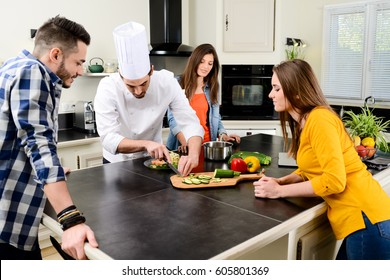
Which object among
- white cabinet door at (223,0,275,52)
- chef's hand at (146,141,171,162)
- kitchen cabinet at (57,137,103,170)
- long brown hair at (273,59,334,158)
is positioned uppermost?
white cabinet door at (223,0,275,52)

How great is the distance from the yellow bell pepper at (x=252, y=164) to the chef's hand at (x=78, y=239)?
981 mm

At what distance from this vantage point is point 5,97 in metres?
1.23

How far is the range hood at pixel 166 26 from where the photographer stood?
169 inches

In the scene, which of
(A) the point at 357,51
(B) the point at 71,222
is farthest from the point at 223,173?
(A) the point at 357,51

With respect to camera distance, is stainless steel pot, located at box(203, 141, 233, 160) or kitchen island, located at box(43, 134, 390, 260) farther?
stainless steel pot, located at box(203, 141, 233, 160)

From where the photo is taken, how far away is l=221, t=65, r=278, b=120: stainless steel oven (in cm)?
447

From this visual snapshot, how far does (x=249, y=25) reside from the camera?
4.30 m

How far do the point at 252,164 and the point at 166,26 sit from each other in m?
2.80

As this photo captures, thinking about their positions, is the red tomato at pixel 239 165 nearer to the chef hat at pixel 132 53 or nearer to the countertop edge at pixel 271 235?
the countertop edge at pixel 271 235

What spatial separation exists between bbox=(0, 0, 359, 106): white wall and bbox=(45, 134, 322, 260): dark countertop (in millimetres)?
2170

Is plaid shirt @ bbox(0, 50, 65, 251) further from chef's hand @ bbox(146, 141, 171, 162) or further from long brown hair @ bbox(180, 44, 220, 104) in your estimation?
long brown hair @ bbox(180, 44, 220, 104)

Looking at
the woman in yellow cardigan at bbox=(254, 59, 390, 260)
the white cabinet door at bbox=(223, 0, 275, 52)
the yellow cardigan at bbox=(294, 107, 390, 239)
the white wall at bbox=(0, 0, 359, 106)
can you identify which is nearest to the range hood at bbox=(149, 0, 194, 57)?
the white wall at bbox=(0, 0, 359, 106)

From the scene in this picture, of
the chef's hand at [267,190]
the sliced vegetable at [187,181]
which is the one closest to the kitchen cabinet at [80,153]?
the sliced vegetable at [187,181]
